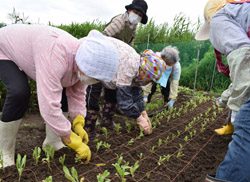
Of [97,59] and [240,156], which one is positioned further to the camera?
[97,59]

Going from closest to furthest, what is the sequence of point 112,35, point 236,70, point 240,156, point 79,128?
point 240,156 < point 236,70 < point 79,128 < point 112,35

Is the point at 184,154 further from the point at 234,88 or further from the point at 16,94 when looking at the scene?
the point at 16,94

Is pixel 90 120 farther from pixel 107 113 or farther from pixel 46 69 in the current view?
pixel 46 69

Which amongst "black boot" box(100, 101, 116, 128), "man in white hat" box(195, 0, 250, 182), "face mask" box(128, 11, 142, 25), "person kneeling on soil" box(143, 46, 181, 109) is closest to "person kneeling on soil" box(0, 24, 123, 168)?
"man in white hat" box(195, 0, 250, 182)

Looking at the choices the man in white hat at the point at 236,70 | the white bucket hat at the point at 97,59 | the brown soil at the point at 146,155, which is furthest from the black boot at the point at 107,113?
the man in white hat at the point at 236,70

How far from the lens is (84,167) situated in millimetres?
1789

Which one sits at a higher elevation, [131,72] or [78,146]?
→ [131,72]

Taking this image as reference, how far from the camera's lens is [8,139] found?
5.52 feet

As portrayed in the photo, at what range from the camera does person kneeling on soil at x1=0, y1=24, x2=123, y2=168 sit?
142cm

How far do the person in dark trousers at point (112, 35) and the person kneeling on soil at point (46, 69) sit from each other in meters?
0.80

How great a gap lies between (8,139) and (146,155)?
1216 mm

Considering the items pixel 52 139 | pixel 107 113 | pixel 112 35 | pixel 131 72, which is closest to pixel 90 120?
pixel 107 113

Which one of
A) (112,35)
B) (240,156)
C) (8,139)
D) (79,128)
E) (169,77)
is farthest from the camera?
(169,77)

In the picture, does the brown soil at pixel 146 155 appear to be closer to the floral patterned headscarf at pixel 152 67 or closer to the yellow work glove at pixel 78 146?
the yellow work glove at pixel 78 146
